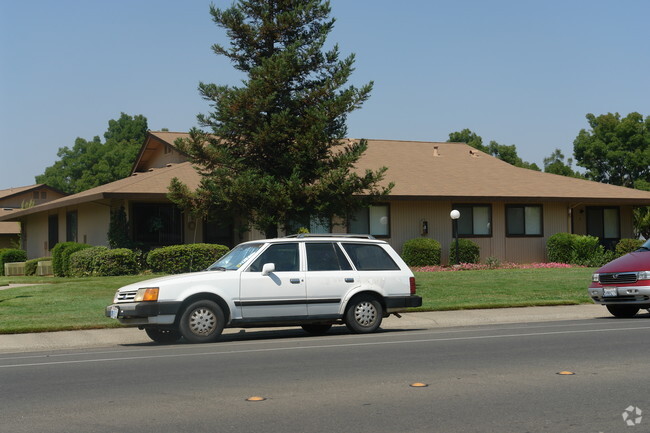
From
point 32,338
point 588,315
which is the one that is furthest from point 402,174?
point 32,338

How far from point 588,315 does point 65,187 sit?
8330 cm

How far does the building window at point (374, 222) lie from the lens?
32.4 m

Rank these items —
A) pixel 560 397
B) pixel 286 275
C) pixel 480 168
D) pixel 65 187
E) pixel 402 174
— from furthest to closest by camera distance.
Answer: pixel 65 187 < pixel 480 168 < pixel 402 174 < pixel 286 275 < pixel 560 397

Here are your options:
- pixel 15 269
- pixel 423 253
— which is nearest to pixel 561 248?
pixel 423 253

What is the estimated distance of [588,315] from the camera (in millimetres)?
18359

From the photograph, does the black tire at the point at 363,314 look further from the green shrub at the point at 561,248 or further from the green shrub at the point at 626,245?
the green shrub at the point at 626,245

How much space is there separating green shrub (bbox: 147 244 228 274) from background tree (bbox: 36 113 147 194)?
2164 inches

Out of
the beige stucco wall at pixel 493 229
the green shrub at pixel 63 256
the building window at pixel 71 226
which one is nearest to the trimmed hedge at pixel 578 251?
the beige stucco wall at pixel 493 229

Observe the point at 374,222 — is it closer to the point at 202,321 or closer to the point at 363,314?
the point at 363,314

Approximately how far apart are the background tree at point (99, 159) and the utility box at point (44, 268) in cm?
4675

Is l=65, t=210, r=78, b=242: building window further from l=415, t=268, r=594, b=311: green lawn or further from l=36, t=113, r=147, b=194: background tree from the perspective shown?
l=36, t=113, r=147, b=194: background tree

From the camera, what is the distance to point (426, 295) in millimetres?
20969

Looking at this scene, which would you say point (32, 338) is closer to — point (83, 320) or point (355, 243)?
point (83, 320)

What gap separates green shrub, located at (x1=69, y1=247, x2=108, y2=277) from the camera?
2797 centimetres
